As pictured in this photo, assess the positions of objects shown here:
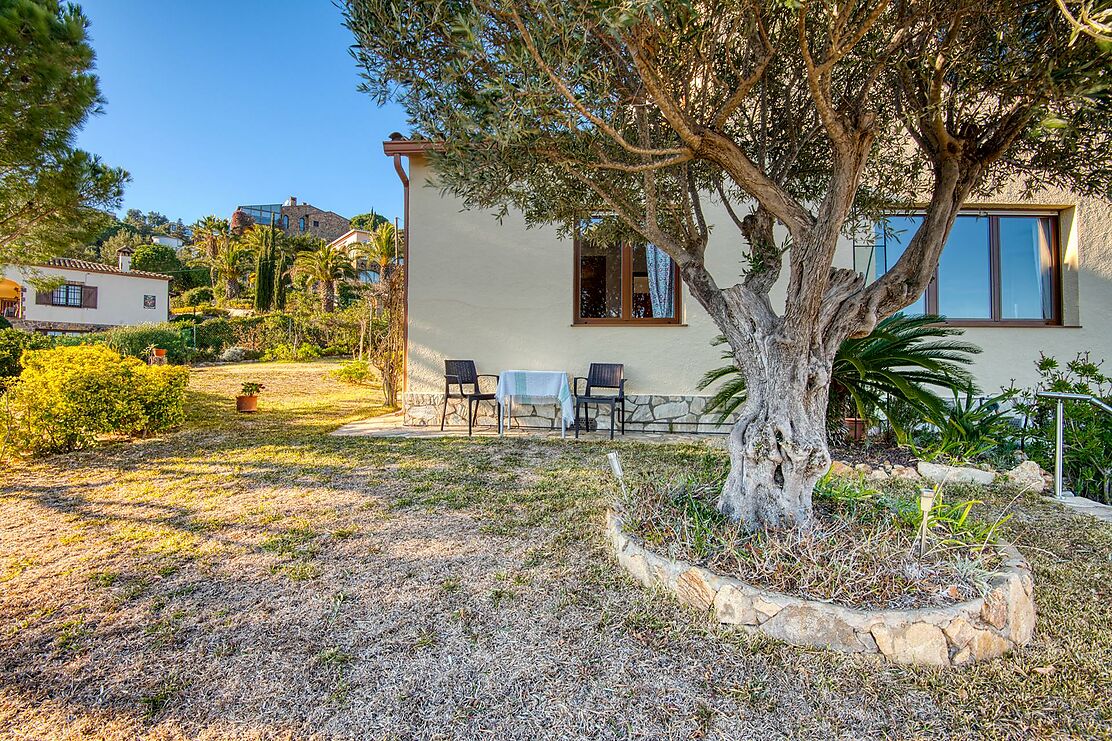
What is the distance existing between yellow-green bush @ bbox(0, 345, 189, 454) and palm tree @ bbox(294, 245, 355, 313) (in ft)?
53.3

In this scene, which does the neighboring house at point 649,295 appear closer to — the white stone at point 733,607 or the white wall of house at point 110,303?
the white stone at point 733,607

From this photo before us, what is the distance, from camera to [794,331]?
2.64m

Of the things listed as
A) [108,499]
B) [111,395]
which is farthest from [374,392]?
[108,499]

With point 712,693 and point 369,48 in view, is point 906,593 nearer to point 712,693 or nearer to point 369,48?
point 712,693

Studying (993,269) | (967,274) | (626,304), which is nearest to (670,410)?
(626,304)

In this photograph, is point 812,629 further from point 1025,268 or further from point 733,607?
point 1025,268

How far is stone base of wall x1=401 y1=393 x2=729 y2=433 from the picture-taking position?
700 centimetres

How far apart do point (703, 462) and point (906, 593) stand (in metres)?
2.67

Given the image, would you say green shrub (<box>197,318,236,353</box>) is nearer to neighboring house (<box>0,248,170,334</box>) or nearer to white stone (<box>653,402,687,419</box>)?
neighboring house (<box>0,248,170,334</box>)

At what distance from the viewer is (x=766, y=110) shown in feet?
10.9

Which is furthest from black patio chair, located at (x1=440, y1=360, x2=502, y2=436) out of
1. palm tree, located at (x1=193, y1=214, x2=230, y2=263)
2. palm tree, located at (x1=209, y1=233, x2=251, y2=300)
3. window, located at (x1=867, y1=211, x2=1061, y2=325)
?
palm tree, located at (x1=193, y1=214, x2=230, y2=263)

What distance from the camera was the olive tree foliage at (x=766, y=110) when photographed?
2232 mm

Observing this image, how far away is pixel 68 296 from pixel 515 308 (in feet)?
91.0

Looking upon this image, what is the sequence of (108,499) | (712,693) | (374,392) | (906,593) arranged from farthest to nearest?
(374,392) < (108,499) < (906,593) < (712,693)
